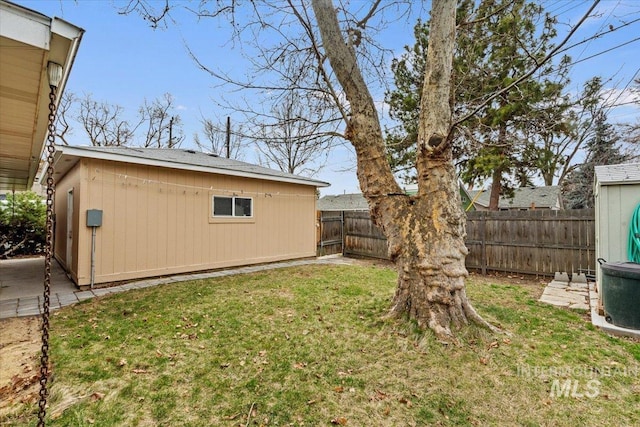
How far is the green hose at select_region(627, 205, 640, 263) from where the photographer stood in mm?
3908

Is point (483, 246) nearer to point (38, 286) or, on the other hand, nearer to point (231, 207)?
point (231, 207)

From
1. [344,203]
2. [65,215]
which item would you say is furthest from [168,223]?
[344,203]

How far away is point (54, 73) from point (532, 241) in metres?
8.55

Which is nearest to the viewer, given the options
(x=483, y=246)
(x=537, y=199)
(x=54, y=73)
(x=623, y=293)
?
(x=54, y=73)

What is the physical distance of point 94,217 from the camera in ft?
18.3

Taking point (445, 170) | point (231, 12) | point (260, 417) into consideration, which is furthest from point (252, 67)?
point (260, 417)

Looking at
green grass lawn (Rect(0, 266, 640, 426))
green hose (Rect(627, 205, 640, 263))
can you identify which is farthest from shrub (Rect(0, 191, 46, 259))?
green hose (Rect(627, 205, 640, 263))

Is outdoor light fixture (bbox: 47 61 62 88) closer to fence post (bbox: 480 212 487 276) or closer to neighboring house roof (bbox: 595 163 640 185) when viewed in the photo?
neighboring house roof (bbox: 595 163 640 185)

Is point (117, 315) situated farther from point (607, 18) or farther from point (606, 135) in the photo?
point (606, 135)

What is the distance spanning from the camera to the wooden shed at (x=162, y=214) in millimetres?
5727

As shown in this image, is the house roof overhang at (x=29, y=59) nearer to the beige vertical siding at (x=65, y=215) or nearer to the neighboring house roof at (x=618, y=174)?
the beige vertical siding at (x=65, y=215)

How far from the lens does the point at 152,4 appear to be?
13.4 ft

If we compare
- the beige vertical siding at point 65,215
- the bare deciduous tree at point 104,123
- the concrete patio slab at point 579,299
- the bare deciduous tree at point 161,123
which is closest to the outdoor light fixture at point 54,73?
the beige vertical siding at point 65,215

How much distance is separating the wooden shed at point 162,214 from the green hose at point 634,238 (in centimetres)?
698
